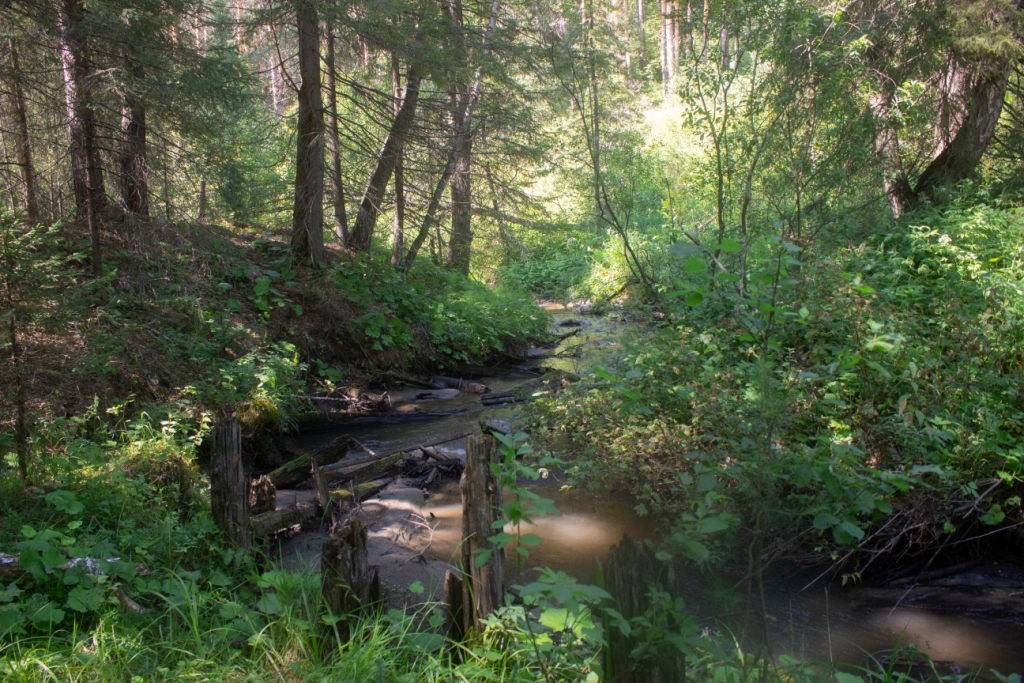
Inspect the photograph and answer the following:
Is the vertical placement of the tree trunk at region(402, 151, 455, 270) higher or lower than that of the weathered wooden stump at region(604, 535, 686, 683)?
higher

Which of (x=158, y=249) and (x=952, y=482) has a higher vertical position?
(x=158, y=249)

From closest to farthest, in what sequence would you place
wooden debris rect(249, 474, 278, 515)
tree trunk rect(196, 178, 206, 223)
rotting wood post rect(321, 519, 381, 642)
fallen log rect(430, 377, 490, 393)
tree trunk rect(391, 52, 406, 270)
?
rotting wood post rect(321, 519, 381, 642), wooden debris rect(249, 474, 278, 515), tree trunk rect(196, 178, 206, 223), fallen log rect(430, 377, 490, 393), tree trunk rect(391, 52, 406, 270)

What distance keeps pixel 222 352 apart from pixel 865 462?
6.57 m

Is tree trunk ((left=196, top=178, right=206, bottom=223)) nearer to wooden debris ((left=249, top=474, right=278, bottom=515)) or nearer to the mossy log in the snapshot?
the mossy log

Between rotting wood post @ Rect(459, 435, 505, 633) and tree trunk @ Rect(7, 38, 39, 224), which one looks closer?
rotting wood post @ Rect(459, 435, 505, 633)

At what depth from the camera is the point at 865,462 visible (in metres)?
5.04

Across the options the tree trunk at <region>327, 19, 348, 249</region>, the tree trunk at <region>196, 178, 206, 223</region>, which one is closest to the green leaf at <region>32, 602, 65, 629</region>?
the tree trunk at <region>196, 178, 206, 223</region>

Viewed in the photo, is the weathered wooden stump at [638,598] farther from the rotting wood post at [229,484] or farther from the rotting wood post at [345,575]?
the rotting wood post at [229,484]

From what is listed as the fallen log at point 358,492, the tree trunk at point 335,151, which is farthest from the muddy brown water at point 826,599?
the tree trunk at point 335,151

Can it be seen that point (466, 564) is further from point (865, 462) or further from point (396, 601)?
point (865, 462)

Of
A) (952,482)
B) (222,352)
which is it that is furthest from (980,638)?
(222,352)

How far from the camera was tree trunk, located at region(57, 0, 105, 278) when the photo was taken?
6.69m

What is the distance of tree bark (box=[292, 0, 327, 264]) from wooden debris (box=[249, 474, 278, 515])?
5746 millimetres

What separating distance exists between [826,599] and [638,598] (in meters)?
2.23
